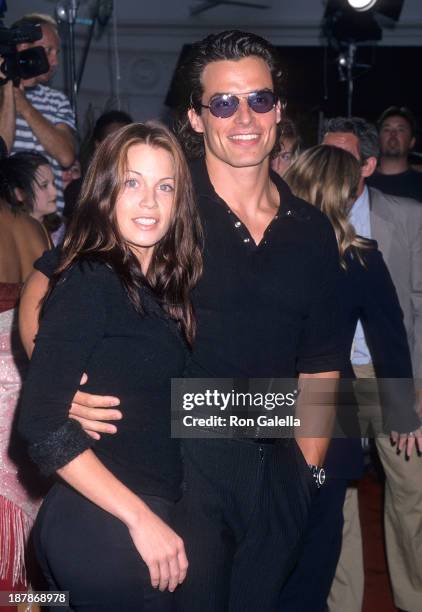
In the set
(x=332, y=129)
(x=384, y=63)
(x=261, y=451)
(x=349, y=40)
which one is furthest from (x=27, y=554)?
(x=384, y=63)

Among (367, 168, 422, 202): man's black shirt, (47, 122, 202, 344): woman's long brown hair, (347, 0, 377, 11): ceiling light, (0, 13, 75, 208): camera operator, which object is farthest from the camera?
(347, 0, 377, 11): ceiling light

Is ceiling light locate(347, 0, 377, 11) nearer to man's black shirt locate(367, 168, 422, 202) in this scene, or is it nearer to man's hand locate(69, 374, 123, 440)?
man's black shirt locate(367, 168, 422, 202)

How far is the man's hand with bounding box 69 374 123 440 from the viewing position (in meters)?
1.58

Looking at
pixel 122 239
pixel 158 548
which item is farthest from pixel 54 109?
pixel 158 548

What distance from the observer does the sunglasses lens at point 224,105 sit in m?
2.16

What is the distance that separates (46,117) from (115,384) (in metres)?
3.34

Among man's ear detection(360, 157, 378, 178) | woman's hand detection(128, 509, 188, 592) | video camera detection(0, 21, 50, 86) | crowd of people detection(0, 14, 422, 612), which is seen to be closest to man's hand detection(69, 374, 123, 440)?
crowd of people detection(0, 14, 422, 612)

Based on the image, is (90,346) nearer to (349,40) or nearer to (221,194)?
(221,194)

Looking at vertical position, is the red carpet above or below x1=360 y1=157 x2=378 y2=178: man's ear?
below

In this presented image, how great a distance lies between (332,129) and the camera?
384 centimetres

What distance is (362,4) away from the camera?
751 centimetres

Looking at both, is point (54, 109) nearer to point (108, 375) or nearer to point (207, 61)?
point (207, 61)

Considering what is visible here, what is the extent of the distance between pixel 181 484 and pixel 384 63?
25.4 ft

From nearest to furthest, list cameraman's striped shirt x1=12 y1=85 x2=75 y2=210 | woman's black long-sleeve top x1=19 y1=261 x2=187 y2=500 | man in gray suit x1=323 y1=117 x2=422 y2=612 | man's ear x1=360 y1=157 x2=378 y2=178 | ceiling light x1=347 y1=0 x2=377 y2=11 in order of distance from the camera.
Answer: woman's black long-sleeve top x1=19 y1=261 x2=187 y2=500 < man in gray suit x1=323 y1=117 x2=422 y2=612 < man's ear x1=360 y1=157 x2=378 y2=178 < cameraman's striped shirt x1=12 y1=85 x2=75 y2=210 < ceiling light x1=347 y1=0 x2=377 y2=11
